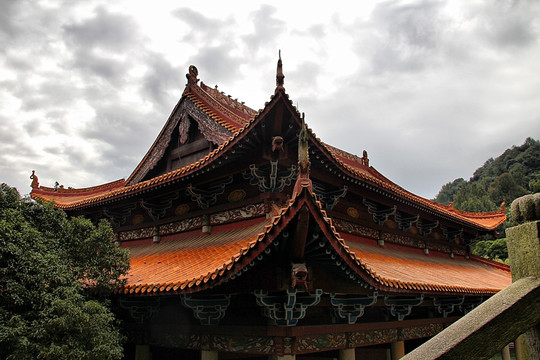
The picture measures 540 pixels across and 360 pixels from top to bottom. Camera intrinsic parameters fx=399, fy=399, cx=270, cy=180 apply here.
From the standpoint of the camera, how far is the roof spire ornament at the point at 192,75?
39.9 ft

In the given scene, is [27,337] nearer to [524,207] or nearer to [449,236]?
[524,207]

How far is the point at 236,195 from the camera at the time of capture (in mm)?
9195

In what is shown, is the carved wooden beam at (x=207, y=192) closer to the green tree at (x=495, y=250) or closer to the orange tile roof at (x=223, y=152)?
the orange tile roof at (x=223, y=152)

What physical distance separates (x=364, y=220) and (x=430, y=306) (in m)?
2.82

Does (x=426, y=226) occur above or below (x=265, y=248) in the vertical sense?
above

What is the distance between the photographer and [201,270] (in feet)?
22.0

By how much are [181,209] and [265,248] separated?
5.24 m

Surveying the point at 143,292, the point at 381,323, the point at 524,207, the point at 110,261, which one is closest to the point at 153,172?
the point at 110,261

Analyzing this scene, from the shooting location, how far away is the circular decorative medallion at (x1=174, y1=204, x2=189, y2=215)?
10.3 metres

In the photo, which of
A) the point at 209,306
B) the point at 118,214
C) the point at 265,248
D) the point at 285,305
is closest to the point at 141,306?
the point at 209,306

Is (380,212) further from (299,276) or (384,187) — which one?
(299,276)

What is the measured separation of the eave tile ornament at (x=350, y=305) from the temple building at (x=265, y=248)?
0.9 inches

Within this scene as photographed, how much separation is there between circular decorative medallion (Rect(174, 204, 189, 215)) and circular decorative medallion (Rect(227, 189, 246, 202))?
158 centimetres

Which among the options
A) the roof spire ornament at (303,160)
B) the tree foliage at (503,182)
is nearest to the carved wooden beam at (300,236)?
the roof spire ornament at (303,160)
